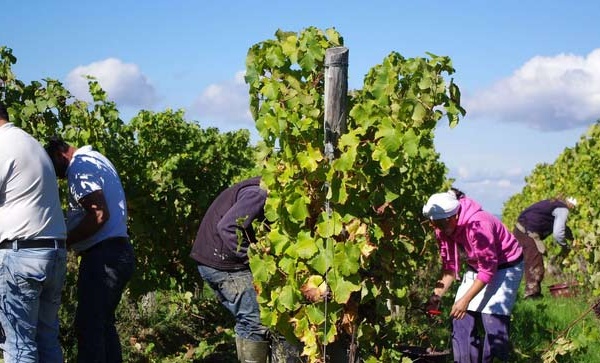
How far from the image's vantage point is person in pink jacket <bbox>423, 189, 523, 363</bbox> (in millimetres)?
4820

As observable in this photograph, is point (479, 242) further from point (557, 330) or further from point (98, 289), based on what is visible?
point (557, 330)

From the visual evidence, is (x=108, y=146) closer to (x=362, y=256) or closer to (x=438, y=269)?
(x=362, y=256)

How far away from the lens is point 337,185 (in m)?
3.47

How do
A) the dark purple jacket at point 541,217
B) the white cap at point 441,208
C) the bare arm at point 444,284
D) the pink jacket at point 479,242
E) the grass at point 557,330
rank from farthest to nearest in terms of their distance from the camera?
the dark purple jacket at point 541,217
the bare arm at point 444,284
the pink jacket at point 479,242
the white cap at point 441,208
the grass at point 557,330

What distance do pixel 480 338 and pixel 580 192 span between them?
5.35 m

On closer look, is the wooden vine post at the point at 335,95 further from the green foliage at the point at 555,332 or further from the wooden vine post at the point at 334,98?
the green foliage at the point at 555,332

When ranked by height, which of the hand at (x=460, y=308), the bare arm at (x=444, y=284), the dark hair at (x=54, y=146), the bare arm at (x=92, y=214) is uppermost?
the dark hair at (x=54, y=146)

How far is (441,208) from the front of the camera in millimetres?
4727

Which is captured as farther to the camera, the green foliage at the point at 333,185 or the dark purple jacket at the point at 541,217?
the dark purple jacket at the point at 541,217

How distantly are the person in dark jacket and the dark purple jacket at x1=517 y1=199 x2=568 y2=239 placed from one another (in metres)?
5.90

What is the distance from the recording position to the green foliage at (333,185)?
3471 mm

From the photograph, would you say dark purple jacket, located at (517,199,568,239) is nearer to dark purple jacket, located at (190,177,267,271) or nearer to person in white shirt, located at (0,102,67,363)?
dark purple jacket, located at (190,177,267,271)

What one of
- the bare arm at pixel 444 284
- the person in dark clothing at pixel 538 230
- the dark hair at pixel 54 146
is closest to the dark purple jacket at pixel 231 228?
the dark hair at pixel 54 146

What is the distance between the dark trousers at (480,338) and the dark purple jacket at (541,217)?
4.62 m
